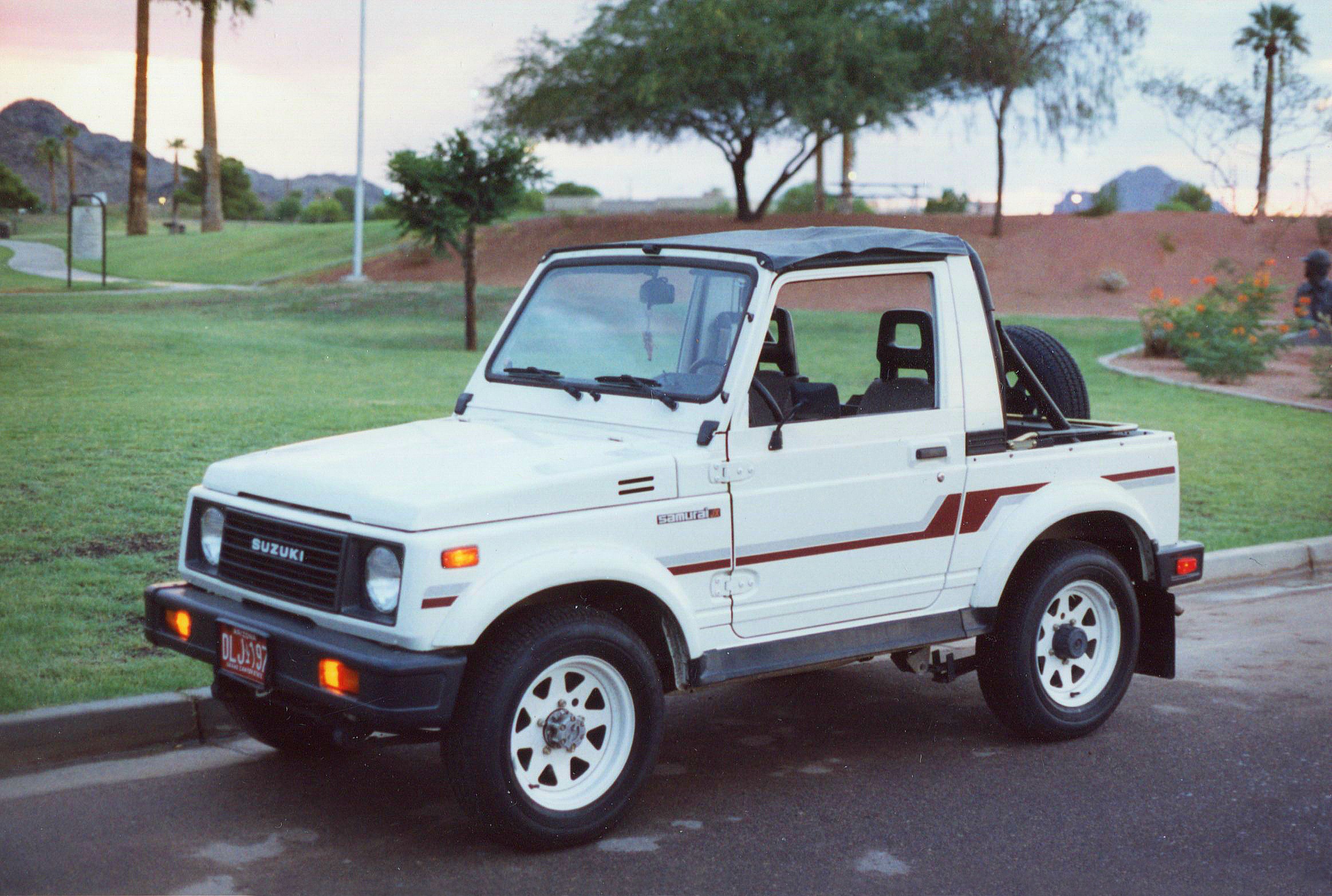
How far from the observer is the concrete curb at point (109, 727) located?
5156mm

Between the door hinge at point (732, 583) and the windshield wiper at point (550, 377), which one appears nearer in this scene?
the door hinge at point (732, 583)

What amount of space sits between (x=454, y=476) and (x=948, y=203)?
4912cm

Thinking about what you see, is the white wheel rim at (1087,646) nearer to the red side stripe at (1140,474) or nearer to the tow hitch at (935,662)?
the tow hitch at (935,662)

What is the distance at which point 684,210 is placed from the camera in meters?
54.0

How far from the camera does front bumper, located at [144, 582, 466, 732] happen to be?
158 inches

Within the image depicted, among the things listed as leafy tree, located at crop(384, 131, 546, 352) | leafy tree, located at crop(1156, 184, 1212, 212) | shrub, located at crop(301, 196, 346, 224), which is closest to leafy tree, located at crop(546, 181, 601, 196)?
shrub, located at crop(301, 196, 346, 224)

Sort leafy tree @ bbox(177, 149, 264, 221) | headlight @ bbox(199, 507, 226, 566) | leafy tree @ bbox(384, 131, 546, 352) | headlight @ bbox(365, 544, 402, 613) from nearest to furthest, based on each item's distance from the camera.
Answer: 1. headlight @ bbox(365, 544, 402, 613)
2. headlight @ bbox(199, 507, 226, 566)
3. leafy tree @ bbox(384, 131, 546, 352)
4. leafy tree @ bbox(177, 149, 264, 221)

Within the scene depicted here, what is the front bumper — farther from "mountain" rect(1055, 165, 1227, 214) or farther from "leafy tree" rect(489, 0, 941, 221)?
"mountain" rect(1055, 165, 1227, 214)

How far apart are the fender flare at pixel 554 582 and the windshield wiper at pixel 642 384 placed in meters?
0.63

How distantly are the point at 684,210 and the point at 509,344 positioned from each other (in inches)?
1933

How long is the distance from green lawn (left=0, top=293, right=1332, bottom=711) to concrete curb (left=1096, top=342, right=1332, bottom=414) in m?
0.25

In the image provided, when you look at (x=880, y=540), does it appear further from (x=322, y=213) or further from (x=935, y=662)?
(x=322, y=213)

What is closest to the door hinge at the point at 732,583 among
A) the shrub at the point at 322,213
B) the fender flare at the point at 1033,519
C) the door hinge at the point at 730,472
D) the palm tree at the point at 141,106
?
the door hinge at the point at 730,472

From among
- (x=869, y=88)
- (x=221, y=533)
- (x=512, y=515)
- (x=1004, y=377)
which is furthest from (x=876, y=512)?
(x=869, y=88)
